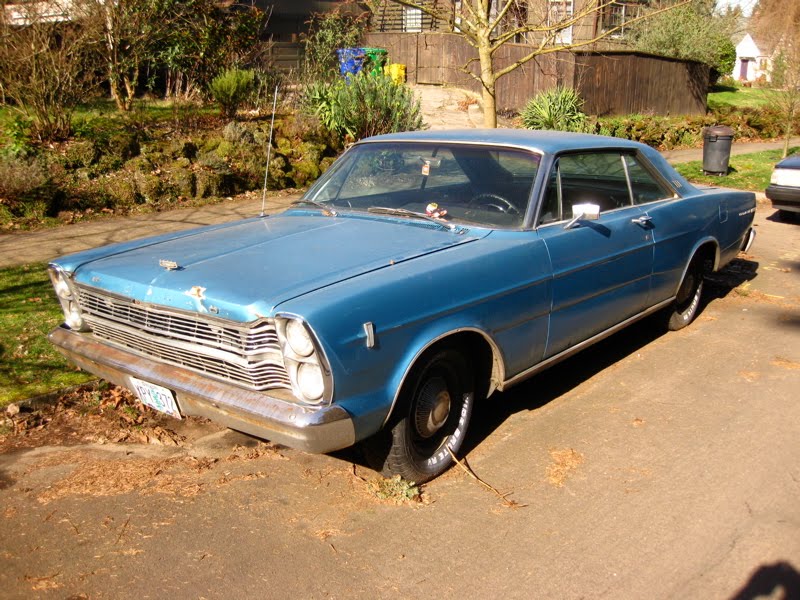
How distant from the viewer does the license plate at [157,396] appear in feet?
12.1

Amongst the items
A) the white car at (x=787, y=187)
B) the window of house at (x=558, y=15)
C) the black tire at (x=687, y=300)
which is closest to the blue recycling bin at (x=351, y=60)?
the window of house at (x=558, y=15)

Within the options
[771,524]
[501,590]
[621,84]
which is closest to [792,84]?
[621,84]

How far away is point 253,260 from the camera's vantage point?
12.9 ft

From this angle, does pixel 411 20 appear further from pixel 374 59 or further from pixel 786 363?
pixel 786 363

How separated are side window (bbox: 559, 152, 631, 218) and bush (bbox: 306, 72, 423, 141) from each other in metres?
7.17

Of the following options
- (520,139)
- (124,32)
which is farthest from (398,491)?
(124,32)

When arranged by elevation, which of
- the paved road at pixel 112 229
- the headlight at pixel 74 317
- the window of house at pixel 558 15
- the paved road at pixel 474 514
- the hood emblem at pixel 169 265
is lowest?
the paved road at pixel 474 514

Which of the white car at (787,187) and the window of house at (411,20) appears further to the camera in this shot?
the window of house at (411,20)

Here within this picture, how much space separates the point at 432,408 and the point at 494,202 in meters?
1.37

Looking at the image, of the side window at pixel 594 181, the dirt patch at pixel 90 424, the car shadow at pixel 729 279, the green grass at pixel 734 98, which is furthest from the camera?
the green grass at pixel 734 98

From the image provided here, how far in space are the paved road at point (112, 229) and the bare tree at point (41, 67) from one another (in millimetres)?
2169

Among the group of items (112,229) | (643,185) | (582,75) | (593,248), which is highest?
(582,75)

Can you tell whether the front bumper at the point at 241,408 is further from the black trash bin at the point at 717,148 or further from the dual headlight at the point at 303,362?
the black trash bin at the point at 717,148

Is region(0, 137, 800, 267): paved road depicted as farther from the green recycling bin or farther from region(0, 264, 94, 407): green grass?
the green recycling bin
